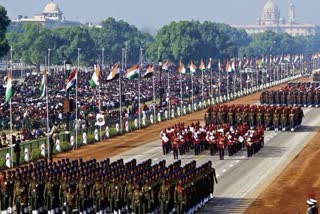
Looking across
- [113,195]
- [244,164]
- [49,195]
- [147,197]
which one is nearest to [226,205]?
[147,197]

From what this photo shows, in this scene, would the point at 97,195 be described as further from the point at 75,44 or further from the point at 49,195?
the point at 75,44

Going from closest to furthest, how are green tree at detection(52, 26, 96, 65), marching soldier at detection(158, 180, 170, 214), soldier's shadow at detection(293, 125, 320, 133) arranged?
marching soldier at detection(158, 180, 170, 214) < soldier's shadow at detection(293, 125, 320, 133) < green tree at detection(52, 26, 96, 65)

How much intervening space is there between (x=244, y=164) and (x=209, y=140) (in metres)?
3.39

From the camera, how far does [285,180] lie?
42.3 metres

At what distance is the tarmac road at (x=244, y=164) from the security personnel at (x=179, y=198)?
88.0 inches

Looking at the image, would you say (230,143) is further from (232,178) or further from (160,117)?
(160,117)

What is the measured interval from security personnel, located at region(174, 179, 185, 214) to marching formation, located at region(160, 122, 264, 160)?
16456 millimetres

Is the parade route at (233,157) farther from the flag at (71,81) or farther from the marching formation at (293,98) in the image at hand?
the marching formation at (293,98)

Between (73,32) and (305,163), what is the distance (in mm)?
147820

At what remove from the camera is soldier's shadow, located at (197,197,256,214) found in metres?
35.0

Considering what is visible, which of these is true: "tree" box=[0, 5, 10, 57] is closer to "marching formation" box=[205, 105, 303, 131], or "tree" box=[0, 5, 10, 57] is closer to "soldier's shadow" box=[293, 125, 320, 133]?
"marching formation" box=[205, 105, 303, 131]

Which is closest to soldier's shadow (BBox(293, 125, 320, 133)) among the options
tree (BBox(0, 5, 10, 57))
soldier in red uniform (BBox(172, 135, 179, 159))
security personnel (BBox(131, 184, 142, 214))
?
soldier in red uniform (BBox(172, 135, 179, 159))

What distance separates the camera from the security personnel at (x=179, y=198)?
32.7m

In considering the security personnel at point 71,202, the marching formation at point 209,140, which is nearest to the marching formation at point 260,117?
the marching formation at point 209,140
